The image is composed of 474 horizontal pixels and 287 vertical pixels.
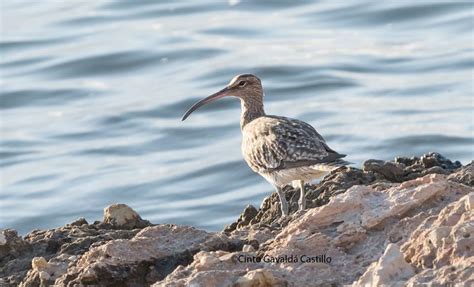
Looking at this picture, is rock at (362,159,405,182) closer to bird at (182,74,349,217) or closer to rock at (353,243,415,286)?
bird at (182,74,349,217)

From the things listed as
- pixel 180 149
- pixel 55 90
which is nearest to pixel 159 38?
pixel 55 90

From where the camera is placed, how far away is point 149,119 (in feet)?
73.4

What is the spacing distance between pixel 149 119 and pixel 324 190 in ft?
41.5

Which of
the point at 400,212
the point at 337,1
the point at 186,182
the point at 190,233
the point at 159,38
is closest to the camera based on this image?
the point at 400,212

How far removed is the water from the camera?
19500 millimetres

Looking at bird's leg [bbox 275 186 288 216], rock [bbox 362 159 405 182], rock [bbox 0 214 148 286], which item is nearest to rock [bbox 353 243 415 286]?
rock [bbox 0 214 148 286]

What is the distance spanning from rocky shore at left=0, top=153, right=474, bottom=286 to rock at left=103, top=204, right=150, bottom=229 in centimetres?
76

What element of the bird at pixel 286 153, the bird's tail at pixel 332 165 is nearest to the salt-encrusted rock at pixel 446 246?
the bird at pixel 286 153

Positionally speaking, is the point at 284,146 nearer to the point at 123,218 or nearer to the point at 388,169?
the point at 388,169

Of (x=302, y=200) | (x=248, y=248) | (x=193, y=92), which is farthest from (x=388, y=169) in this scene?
(x=193, y=92)

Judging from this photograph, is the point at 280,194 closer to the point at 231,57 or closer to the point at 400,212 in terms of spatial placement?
the point at 400,212

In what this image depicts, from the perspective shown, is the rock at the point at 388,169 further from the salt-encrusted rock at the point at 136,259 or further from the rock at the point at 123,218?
the salt-encrusted rock at the point at 136,259

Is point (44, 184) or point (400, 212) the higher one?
point (400, 212)

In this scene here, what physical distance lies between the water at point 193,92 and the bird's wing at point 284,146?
Answer: 574 cm
